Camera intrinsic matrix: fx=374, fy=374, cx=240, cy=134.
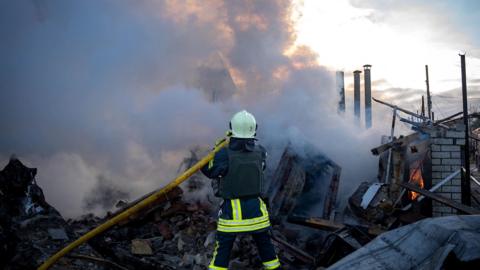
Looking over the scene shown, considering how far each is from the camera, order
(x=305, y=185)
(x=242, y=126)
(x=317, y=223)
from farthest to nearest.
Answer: (x=305, y=185), (x=317, y=223), (x=242, y=126)

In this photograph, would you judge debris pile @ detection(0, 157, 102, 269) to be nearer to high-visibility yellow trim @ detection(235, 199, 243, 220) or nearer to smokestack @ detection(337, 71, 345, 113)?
high-visibility yellow trim @ detection(235, 199, 243, 220)

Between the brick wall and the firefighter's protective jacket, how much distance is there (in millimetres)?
4667

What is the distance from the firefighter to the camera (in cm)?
346

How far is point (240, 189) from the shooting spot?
3.52m

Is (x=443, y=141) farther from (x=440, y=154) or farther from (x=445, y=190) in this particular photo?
(x=445, y=190)

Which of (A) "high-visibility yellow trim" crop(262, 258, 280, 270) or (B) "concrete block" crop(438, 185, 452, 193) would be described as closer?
(A) "high-visibility yellow trim" crop(262, 258, 280, 270)

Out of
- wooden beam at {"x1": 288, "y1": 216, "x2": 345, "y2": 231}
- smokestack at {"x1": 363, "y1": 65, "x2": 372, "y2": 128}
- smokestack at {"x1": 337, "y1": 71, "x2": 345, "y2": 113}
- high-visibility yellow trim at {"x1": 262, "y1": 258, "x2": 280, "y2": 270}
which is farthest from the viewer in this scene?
smokestack at {"x1": 363, "y1": 65, "x2": 372, "y2": 128}

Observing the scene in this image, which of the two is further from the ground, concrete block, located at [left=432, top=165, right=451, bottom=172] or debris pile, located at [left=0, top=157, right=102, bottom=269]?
concrete block, located at [left=432, top=165, right=451, bottom=172]

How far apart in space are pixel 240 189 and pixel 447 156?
503 cm

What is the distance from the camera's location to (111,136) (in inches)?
299

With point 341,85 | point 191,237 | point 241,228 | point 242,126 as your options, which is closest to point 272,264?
point 241,228

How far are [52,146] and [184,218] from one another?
2.99 meters

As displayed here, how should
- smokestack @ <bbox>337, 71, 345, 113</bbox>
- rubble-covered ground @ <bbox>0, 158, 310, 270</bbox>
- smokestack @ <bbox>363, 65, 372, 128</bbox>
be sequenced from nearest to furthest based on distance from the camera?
rubble-covered ground @ <bbox>0, 158, 310, 270</bbox>, smokestack @ <bbox>337, 71, 345, 113</bbox>, smokestack @ <bbox>363, 65, 372, 128</bbox>

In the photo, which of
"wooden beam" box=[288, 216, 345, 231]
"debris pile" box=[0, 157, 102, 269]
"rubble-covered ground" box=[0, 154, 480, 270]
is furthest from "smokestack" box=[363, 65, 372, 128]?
"debris pile" box=[0, 157, 102, 269]
